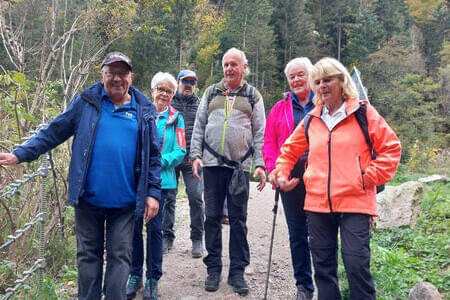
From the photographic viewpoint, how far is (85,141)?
2635mm

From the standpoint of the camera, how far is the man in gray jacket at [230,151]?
11.9ft

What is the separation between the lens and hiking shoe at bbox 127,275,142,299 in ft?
11.6

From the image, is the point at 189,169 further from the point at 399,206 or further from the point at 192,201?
the point at 399,206

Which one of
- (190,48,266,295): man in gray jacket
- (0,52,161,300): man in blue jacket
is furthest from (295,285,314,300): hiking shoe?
(0,52,161,300): man in blue jacket

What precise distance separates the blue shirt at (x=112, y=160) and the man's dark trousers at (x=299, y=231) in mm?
1332

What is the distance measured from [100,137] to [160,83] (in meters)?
1.40

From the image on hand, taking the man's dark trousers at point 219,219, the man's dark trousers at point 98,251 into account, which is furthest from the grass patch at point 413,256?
the man's dark trousers at point 98,251

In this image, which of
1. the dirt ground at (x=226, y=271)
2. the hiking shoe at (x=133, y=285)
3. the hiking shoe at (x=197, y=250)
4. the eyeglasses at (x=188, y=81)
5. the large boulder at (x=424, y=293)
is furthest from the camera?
the hiking shoe at (x=197, y=250)

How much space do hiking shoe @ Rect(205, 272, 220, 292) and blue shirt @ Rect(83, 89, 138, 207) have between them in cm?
141

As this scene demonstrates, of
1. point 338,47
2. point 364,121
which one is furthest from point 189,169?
point 338,47

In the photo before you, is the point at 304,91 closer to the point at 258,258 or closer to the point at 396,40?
the point at 258,258

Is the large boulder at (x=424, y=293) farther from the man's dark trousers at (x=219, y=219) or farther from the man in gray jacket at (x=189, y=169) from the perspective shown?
the man in gray jacket at (x=189, y=169)

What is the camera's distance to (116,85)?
2766mm

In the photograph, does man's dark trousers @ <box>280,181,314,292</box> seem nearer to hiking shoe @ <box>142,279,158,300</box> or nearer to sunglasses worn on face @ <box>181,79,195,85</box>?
hiking shoe @ <box>142,279,158,300</box>
